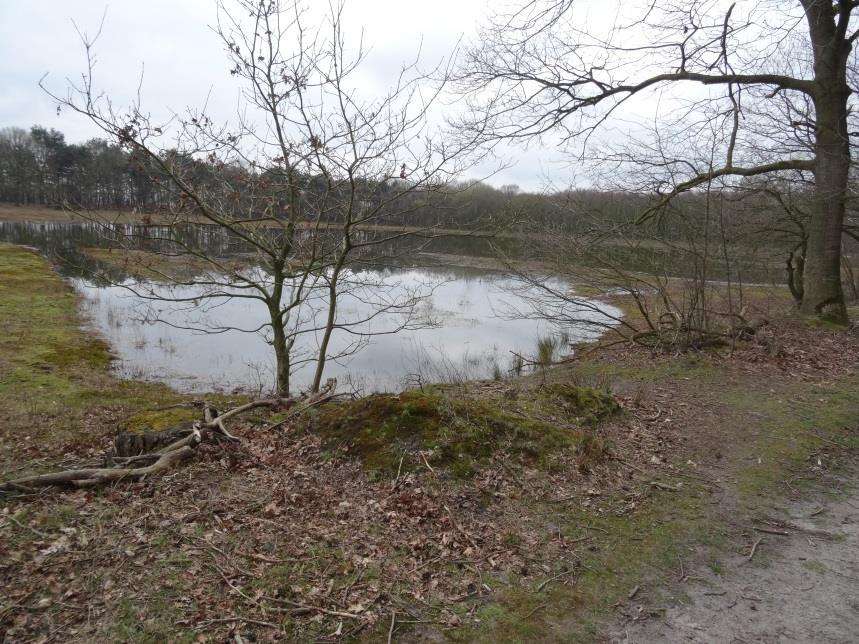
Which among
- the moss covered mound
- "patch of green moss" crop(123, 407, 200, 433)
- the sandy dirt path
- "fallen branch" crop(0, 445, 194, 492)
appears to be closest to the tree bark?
"patch of green moss" crop(123, 407, 200, 433)

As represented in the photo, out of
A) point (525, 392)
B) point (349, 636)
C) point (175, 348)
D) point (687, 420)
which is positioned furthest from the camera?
point (175, 348)

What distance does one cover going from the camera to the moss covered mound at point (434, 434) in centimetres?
455

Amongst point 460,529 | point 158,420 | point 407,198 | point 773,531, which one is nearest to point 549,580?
point 460,529

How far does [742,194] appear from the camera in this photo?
12.3m

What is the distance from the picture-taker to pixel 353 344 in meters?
11.9

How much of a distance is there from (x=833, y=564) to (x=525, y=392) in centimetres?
354

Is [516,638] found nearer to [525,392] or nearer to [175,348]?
[525,392]

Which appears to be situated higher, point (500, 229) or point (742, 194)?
point (742, 194)

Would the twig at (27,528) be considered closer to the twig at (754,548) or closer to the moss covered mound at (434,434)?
the moss covered mound at (434,434)

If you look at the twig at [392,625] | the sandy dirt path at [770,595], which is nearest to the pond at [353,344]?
the sandy dirt path at [770,595]

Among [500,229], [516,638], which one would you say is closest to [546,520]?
[516,638]

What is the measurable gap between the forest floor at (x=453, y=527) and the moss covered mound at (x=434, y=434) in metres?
0.02

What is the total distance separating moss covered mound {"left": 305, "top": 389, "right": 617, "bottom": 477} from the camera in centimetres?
455

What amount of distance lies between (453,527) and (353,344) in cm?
830
